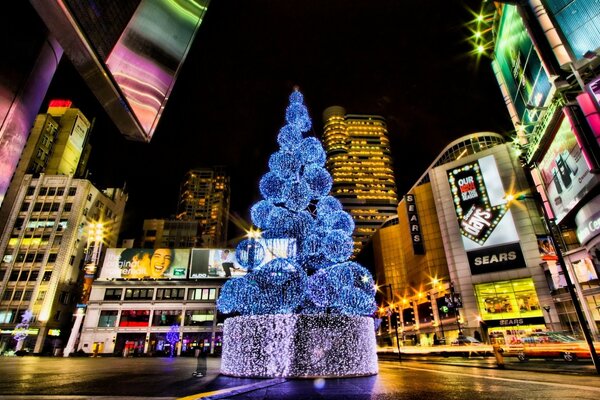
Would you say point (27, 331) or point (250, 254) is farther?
point (27, 331)

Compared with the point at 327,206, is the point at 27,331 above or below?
below

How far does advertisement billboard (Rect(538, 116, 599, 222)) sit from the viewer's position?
19578 millimetres

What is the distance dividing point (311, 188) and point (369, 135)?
536 feet

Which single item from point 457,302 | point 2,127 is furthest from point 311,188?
point 457,302

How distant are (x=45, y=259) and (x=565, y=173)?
70.4 meters

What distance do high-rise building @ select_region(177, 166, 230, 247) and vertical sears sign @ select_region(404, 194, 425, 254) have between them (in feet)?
313

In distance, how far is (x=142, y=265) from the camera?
4891cm

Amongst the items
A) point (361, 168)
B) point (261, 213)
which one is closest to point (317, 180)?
point (261, 213)

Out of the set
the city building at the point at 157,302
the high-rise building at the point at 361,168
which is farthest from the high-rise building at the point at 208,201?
the city building at the point at 157,302

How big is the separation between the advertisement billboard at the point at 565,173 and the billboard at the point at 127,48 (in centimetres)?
2345

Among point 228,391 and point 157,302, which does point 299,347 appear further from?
point 157,302

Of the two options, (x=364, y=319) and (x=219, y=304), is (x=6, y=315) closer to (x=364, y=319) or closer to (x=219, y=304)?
(x=219, y=304)

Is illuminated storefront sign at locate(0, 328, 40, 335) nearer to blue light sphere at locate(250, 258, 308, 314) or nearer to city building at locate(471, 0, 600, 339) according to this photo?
blue light sphere at locate(250, 258, 308, 314)

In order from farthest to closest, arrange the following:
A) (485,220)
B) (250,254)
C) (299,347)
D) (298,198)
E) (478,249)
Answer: (478,249), (485,220), (298,198), (250,254), (299,347)
